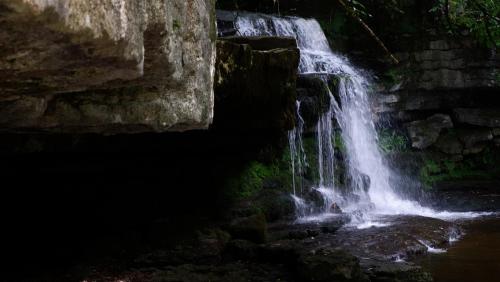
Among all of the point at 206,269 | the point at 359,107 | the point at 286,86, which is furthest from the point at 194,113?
the point at 359,107

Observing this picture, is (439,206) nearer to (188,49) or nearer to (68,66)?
(188,49)

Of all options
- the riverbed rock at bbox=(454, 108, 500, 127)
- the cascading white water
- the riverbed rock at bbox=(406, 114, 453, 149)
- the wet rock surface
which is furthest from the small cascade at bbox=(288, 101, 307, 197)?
the riverbed rock at bbox=(454, 108, 500, 127)

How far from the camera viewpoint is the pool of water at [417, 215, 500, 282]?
5.49 m

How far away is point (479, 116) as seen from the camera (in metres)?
12.7

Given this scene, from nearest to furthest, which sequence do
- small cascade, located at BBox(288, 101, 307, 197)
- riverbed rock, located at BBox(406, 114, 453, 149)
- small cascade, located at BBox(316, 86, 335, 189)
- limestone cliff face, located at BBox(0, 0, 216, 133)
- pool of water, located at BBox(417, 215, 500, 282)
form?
limestone cliff face, located at BBox(0, 0, 216, 133) → pool of water, located at BBox(417, 215, 500, 282) → small cascade, located at BBox(288, 101, 307, 197) → small cascade, located at BBox(316, 86, 335, 189) → riverbed rock, located at BBox(406, 114, 453, 149)

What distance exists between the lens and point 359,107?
466 inches

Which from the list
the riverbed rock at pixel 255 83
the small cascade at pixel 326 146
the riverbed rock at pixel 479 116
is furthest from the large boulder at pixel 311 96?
the riverbed rock at pixel 479 116

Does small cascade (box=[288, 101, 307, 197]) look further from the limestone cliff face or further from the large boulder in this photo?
the limestone cliff face

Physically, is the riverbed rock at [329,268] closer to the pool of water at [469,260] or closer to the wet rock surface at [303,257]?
the wet rock surface at [303,257]

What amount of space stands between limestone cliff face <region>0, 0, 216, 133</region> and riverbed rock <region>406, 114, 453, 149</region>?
1116 cm

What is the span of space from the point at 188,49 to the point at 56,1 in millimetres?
1050

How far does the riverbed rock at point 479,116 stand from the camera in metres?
12.6

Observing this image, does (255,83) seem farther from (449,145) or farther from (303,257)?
(449,145)

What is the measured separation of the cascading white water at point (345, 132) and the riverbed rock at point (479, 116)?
239cm
